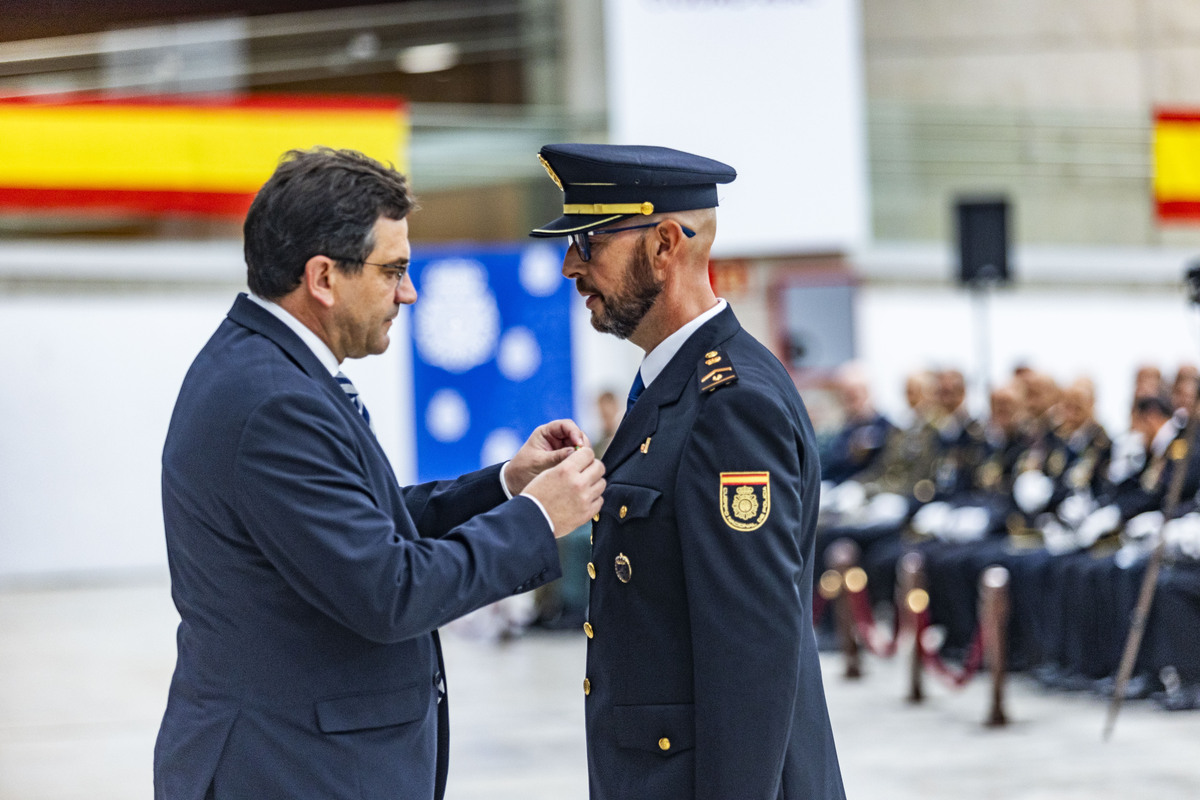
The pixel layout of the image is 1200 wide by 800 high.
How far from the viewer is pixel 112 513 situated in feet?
42.1

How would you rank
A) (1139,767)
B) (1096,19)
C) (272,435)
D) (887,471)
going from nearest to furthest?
(272,435) → (1139,767) → (887,471) → (1096,19)

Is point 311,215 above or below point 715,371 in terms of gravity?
above

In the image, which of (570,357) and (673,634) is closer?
(673,634)

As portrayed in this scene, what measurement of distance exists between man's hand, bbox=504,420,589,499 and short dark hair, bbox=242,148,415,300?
0.45 m

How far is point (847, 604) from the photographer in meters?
7.68

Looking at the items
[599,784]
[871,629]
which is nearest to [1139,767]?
[871,629]

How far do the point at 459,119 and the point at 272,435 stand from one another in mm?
12166

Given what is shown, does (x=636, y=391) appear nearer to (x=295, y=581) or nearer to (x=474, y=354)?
(x=295, y=581)

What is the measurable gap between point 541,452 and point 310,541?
1.77 feet

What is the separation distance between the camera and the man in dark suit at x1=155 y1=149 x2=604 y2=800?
5.72 ft

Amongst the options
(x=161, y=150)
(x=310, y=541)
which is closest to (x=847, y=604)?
(x=310, y=541)

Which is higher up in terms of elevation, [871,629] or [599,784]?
[599,784]

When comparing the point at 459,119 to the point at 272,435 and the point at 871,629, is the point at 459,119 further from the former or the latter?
the point at 272,435

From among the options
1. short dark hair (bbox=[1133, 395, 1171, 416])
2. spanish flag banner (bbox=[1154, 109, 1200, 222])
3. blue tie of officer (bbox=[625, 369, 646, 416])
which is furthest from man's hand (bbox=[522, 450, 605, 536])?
spanish flag banner (bbox=[1154, 109, 1200, 222])
